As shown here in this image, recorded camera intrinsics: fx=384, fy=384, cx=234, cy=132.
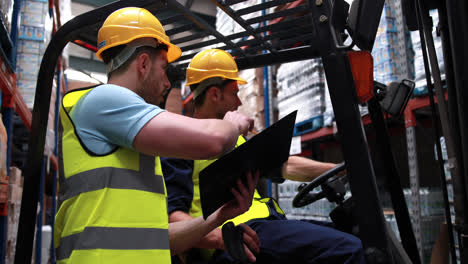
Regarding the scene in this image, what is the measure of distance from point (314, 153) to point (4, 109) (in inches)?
150

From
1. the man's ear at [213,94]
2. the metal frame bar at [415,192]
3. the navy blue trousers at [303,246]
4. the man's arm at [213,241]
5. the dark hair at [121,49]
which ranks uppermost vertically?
the dark hair at [121,49]

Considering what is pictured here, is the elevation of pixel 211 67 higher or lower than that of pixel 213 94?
higher

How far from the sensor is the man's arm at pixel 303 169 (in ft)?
7.63

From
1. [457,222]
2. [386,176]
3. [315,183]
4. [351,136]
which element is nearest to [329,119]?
[315,183]

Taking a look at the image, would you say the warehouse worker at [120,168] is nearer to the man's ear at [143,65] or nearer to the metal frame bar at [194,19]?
the man's ear at [143,65]

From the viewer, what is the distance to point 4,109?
104 inches

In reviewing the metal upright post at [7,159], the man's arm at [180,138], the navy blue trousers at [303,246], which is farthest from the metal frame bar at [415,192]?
the metal upright post at [7,159]

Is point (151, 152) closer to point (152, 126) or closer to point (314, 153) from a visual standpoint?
point (152, 126)

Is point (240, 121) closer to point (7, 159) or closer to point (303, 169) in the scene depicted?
point (303, 169)

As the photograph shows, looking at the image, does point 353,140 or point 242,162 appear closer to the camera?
point 353,140

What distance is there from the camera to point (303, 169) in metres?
2.37

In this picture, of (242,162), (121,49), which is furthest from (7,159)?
(242,162)

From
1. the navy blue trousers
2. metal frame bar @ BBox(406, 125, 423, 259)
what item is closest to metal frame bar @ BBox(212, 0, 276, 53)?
the navy blue trousers

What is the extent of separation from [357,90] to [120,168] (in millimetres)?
769
